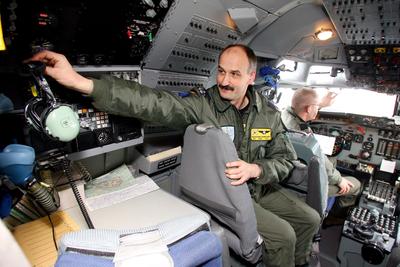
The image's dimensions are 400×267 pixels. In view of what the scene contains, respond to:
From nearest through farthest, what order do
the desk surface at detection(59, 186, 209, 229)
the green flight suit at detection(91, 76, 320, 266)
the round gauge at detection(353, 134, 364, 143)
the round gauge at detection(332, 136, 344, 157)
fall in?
the desk surface at detection(59, 186, 209, 229), the green flight suit at detection(91, 76, 320, 266), the round gauge at detection(353, 134, 364, 143), the round gauge at detection(332, 136, 344, 157)

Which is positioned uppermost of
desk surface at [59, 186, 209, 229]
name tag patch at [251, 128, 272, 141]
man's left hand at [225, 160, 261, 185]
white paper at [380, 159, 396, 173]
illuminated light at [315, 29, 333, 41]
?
illuminated light at [315, 29, 333, 41]

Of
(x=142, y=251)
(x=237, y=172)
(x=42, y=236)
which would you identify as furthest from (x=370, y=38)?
(x=42, y=236)

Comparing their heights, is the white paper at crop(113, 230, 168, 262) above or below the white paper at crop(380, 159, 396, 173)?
above

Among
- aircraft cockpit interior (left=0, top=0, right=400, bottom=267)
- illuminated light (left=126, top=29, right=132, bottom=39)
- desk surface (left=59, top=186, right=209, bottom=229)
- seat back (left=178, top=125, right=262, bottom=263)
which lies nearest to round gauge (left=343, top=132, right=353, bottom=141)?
aircraft cockpit interior (left=0, top=0, right=400, bottom=267)

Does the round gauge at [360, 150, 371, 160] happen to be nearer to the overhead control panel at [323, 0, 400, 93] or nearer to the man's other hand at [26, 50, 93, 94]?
the overhead control panel at [323, 0, 400, 93]

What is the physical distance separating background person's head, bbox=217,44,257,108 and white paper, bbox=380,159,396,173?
80.7 inches

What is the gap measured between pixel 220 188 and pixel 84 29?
90 cm

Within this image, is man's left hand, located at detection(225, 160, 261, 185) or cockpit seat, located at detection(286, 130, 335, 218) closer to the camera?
man's left hand, located at detection(225, 160, 261, 185)

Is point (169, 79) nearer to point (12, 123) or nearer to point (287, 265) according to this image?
point (12, 123)

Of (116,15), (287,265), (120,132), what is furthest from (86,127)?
(287,265)

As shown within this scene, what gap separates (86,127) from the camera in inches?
43.4

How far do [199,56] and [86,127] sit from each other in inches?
39.5

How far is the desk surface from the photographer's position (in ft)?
3.32

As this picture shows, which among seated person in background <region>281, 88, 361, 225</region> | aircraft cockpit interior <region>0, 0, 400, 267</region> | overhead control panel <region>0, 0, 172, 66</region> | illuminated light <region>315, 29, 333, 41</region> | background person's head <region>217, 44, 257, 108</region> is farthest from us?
seated person in background <region>281, 88, 361, 225</region>
